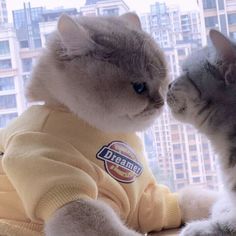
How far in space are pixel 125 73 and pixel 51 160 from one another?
0.22 metres

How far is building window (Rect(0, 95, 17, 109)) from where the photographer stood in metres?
1.35

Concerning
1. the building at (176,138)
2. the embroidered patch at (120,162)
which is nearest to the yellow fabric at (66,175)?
the embroidered patch at (120,162)

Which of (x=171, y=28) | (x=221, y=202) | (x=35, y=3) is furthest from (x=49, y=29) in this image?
(x=221, y=202)

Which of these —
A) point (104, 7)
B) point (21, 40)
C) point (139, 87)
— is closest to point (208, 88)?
point (139, 87)

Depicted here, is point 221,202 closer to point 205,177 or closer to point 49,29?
point 205,177

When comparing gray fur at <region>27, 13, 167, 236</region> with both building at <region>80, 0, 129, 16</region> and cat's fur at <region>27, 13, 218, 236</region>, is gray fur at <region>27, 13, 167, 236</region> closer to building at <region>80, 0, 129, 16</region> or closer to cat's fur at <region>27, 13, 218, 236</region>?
cat's fur at <region>27, 13, 218, 236</region>

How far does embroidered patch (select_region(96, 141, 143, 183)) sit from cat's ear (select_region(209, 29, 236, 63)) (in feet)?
0.95

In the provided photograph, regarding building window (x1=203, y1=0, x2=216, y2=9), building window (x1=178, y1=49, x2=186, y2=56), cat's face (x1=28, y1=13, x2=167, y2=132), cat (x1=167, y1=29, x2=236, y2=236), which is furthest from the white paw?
building window (x1=203, y1=0, x2=216, y2=9)

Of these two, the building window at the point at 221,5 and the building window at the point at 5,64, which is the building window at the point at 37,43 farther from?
the building window at the point at 221,5

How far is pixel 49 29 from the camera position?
130cm

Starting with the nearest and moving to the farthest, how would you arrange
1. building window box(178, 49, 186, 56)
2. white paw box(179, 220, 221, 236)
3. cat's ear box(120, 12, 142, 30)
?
white paw box(179, 220, 221, 236) → cat's ear box(120, 12, 142, 30) → building window box(178, 49, 186, 56)

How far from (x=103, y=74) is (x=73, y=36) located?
0.09 meters

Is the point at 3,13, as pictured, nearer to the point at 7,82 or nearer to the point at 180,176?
the point at 7,82

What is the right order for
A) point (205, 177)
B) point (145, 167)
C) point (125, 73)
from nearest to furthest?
1. point (125, 73)
2. point (145, 167)
3. point (205, 177)
